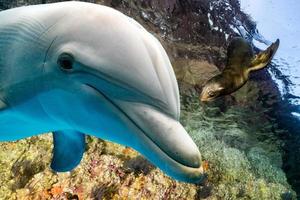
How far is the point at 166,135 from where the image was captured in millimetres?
1832

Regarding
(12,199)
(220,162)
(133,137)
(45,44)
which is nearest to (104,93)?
(133,137)

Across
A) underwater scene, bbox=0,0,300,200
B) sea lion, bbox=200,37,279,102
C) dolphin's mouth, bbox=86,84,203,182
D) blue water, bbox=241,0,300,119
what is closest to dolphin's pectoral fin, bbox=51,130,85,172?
underwater scene, bbox=0,0,300,200

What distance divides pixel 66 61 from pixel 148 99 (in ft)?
1.65

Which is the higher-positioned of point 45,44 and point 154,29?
point 45,44

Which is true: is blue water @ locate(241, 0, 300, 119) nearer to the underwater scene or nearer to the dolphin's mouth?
the underwater scene

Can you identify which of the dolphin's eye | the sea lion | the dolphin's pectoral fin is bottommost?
the sea lion

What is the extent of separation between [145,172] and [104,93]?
6.92m

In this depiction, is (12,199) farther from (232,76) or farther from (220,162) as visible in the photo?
(220,162)

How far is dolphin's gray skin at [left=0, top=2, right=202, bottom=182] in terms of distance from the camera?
188 cm

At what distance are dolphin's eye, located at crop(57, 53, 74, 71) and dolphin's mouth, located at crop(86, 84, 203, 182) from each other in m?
0.35

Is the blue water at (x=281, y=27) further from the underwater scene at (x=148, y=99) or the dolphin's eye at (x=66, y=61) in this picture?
the dolphin's eye at (x=66, y=61)

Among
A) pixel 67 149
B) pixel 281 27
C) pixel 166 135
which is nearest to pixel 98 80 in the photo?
pixel 166 135

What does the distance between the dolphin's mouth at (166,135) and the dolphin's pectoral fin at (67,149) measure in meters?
1.22

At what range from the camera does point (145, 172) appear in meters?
8.67
